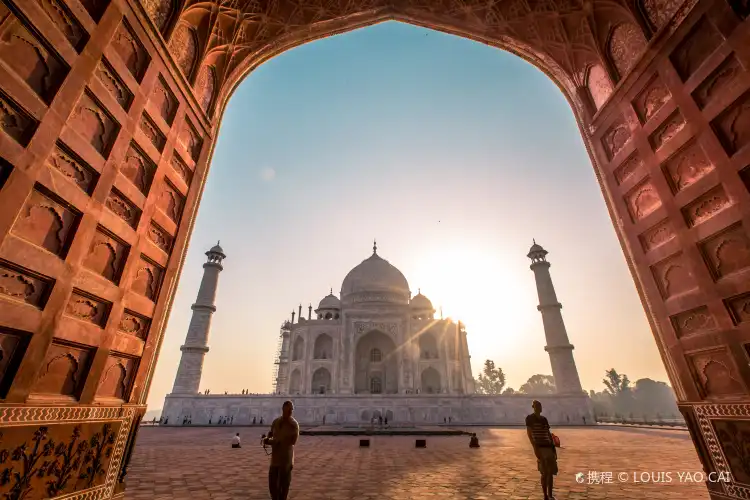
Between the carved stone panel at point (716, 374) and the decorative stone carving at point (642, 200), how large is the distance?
1928 millimetres

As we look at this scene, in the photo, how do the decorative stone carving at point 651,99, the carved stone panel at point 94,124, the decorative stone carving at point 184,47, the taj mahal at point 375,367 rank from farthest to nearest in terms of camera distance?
1. the taj mahal at point 375,367
2. the decorative stone carving at point 184,47
3. the decorative stone carving at point 651,99
4. the carved stone panel at point 94,124

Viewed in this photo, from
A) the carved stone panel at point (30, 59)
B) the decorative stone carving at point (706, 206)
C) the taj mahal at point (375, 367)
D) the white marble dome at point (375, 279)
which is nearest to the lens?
the carved stone panel at point (30, 59)

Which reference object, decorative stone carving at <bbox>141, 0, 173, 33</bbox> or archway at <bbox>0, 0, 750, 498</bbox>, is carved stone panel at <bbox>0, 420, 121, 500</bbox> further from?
decorative stone carving at <bbox>141, 0, 173, 33</bbox>

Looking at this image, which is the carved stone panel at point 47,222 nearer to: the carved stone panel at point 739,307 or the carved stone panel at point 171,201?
the carved stone panel at point 171,201

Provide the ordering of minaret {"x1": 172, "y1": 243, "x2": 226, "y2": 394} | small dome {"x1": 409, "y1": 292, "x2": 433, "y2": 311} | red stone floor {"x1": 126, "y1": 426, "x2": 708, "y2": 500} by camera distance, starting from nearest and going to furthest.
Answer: red stone floor {"x1": 126, "y1": 426, "x2": 708, "y2": 500} < minaret {"x1": 172, "y1": 243, "x2": 226, "y2": 394} < small dome {"x1": 409, "y1": 292, "x2": 433, "y2": 311}

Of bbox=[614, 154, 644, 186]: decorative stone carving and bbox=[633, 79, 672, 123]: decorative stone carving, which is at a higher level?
bbox=[633, 79, 672, 123]: decorative stone carving

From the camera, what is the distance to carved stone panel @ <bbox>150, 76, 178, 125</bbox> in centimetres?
494

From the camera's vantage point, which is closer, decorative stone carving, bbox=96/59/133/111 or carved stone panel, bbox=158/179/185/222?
decorative stone carving, bbox=96/59/133/111

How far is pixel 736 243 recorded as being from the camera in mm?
3775

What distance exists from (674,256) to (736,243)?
0.80 metres

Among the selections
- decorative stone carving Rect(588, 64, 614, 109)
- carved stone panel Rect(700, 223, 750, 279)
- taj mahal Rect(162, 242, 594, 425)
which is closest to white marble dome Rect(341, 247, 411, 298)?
taj mahal Rect(162, 242, 594, 425)

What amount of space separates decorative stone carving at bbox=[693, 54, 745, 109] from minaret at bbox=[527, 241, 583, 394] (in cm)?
2710

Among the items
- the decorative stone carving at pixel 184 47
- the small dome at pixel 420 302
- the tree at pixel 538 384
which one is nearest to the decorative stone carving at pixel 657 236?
the decorative stone carving at pixel 184 47

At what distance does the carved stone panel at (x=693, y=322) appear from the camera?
4090 mm
